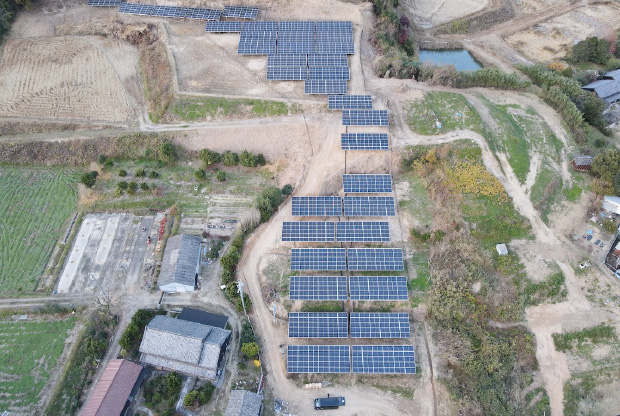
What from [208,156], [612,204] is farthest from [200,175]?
[612,204]

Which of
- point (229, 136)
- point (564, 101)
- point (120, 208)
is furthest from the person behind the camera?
point (564, 101)

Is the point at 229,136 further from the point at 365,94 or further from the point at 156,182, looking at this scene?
the point at 365,94

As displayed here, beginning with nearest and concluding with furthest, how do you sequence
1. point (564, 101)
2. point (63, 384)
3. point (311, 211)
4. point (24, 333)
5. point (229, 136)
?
point (63, 384), point (24, 333), point (311, 211), point (229, 136), point (564, 101)

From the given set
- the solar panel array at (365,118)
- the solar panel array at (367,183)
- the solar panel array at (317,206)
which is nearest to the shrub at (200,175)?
the solar panel array at (317,206)

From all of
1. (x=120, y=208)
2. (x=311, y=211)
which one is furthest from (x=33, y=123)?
(x=311, y=211)

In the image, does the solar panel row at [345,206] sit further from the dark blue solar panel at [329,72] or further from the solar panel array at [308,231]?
the dark blue solar panel at [329,72]

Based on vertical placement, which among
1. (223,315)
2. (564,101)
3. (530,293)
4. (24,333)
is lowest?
(24,333)

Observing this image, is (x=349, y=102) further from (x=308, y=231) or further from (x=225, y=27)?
(x=225, y=27)
